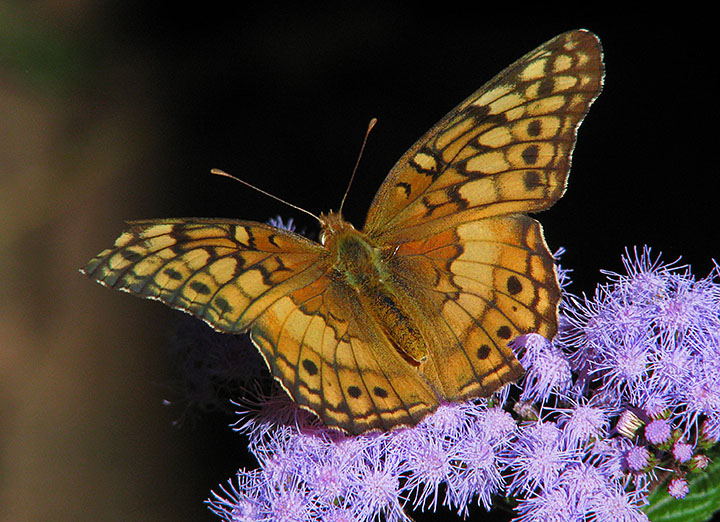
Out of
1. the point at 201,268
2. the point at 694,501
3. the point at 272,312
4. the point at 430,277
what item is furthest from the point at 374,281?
the point at 694,501

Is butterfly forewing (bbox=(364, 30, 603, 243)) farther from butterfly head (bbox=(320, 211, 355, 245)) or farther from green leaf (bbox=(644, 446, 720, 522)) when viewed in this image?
green leaf (bbox=(644, 446, 720, 522))

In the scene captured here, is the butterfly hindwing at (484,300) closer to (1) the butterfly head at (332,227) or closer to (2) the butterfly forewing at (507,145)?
(2) the butterfly forewing at (507,145)

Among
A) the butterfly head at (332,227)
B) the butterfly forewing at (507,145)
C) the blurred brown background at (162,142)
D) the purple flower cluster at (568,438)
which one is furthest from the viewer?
the blurred brown background at (162,142)

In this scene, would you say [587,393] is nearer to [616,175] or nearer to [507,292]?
[507,292]

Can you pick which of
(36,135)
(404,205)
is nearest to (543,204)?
(404,205)

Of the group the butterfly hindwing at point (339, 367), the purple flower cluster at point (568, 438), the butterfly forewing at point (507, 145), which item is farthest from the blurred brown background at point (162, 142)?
the butterfly hindwing at point (339, 367)

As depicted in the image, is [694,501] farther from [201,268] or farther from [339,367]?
[201,268]

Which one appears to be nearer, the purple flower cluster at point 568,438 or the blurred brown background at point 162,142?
the purple flower cluster at point 568,438
